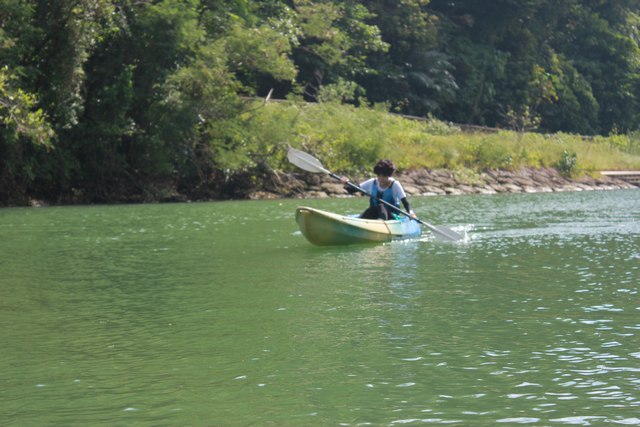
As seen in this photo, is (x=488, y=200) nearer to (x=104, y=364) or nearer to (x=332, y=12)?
(x=332, y=12)

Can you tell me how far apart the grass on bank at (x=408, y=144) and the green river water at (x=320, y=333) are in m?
16.0

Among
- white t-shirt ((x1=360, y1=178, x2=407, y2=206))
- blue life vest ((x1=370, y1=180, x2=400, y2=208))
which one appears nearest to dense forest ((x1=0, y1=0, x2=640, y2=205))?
white t-shirt ((x1=360, y1=178, x2=407, y2=206))

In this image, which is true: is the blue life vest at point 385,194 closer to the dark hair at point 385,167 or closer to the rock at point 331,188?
the dark hair at point 385,167

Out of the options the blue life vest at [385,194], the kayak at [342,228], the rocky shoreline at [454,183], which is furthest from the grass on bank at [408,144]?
the kayak at [342,228]

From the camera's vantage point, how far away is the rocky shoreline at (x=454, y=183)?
33375mm

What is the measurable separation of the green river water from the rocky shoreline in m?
16.4

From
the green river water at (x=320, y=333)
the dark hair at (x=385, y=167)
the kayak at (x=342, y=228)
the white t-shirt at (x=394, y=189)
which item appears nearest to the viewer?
the green river water at (x=320, y=333)

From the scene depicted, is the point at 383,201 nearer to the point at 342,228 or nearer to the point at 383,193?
the point at 383,193

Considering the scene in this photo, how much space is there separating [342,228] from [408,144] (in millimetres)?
23433

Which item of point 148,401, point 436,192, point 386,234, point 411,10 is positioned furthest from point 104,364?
point 411,10

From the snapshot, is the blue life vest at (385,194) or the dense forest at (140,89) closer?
the blue life vest at (385,194)

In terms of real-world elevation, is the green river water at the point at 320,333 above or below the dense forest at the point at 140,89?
below

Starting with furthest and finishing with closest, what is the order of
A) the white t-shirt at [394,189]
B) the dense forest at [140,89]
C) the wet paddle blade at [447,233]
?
the dense forest at [140,89]
the wet paddle blade at [447,233]
the white t-shirt at [394,189]

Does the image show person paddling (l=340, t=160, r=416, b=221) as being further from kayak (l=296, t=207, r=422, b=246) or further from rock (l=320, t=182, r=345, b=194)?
rock (l=320, t=182, r=345, b=194)
